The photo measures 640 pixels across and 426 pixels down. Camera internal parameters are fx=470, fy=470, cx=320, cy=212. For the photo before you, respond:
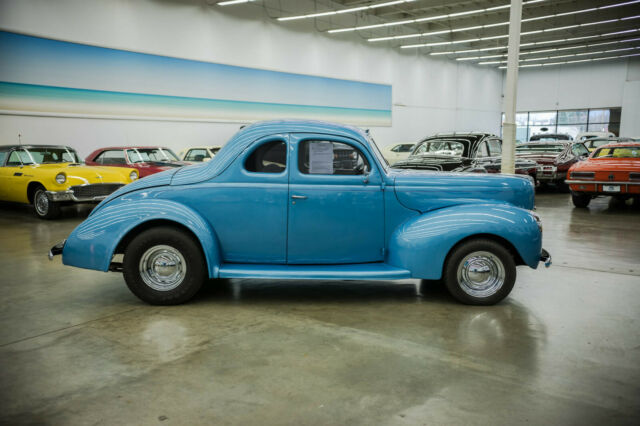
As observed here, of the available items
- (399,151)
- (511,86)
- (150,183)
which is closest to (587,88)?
(399,151)

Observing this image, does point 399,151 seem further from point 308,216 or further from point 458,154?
point 308,216

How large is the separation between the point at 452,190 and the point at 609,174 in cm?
759

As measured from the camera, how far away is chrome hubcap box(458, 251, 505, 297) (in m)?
4.37

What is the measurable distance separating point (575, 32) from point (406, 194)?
980 inches

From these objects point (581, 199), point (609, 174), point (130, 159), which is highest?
point (130, 159)

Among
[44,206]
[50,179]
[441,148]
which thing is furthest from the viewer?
[441,148]

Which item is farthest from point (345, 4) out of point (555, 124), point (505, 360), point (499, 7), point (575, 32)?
point (555, 124)

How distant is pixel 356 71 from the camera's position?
2369cm

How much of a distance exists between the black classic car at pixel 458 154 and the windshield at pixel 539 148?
14.5ft

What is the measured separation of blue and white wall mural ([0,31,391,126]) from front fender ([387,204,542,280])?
45.6 feet

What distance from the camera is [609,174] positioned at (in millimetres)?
10227

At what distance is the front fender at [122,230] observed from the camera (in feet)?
14.0

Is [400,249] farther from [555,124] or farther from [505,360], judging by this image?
[555,124]

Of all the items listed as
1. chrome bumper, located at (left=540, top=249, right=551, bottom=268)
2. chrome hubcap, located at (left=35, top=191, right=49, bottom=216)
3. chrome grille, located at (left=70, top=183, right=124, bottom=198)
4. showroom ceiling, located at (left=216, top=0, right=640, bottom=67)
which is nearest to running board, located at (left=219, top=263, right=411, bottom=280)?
chrome bumper, located at (left=540, top=249, right=551, bottom=268)
